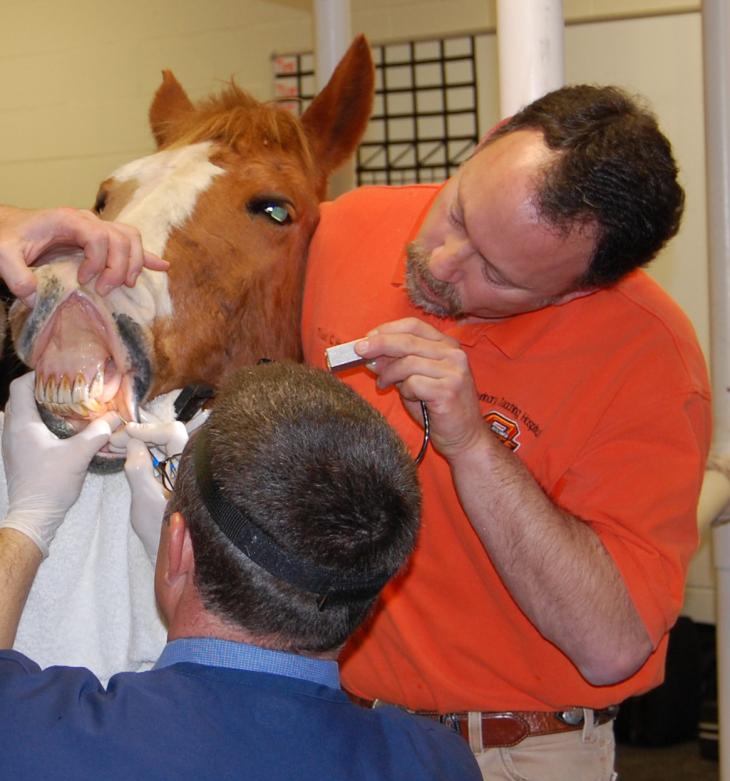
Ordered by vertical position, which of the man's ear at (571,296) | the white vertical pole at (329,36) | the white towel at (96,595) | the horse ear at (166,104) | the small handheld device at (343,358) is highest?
the white vertical pole at (329,36)

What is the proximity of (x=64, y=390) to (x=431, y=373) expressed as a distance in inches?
18.4

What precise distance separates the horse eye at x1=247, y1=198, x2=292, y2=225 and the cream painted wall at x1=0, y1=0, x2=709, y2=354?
126 inches

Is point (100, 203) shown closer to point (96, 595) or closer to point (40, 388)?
point (40, 388)

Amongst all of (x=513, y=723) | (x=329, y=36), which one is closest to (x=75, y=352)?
(x=513, y=723)

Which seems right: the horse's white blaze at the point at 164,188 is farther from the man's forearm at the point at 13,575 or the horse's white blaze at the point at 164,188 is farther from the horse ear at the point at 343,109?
the man's forearm at the point at 13,575

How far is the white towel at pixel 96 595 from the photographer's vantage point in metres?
1.43

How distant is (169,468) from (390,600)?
463 millimetres

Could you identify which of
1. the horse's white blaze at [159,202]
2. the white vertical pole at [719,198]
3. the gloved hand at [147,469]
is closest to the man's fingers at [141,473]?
the gloved hand at [147,469]

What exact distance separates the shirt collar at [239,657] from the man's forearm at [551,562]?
1.39 feet

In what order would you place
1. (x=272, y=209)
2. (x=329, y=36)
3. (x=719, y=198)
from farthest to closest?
(x=329, y=36)
(x=719, y=198)
(x=272, y=209)

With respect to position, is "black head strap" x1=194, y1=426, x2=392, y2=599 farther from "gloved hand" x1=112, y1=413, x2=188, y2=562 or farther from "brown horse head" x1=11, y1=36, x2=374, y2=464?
"brown horse head" x1=11, y1=36, x2=374, y2=464

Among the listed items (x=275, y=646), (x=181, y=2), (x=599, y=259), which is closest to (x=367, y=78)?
(x=599, y=259)

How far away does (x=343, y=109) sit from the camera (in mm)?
2002

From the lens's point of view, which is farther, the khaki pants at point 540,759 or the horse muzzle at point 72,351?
the khaki pants at point 540,759
